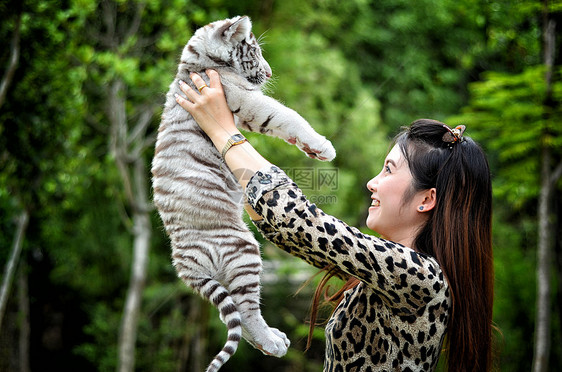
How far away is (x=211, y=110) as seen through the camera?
1.33m

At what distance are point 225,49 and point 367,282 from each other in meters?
0.78

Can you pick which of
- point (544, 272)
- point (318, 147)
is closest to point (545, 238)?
point (544, 272)

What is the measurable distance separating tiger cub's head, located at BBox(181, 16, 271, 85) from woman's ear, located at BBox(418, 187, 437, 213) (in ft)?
2.02

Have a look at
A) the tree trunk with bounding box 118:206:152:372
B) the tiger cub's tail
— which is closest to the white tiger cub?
the tiger cub's tail

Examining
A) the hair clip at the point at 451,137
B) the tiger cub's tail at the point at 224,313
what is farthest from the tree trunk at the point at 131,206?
the hair clip at the point at 451,137

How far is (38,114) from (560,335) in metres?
5.57

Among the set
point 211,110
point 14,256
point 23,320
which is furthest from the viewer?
point 23,320

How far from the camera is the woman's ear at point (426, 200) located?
4.81 feet

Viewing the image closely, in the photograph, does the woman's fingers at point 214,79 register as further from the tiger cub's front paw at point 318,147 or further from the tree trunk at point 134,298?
the tree trunk at point 134,298

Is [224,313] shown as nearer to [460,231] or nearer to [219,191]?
[219,191]

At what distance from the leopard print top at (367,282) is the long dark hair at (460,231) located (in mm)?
79

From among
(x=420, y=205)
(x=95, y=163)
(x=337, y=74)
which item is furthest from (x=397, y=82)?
(x=420, y=205)

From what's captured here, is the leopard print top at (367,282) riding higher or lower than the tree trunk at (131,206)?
higher

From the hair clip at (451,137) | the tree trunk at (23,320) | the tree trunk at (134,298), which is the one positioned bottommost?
the tree trunk at (23,320)
